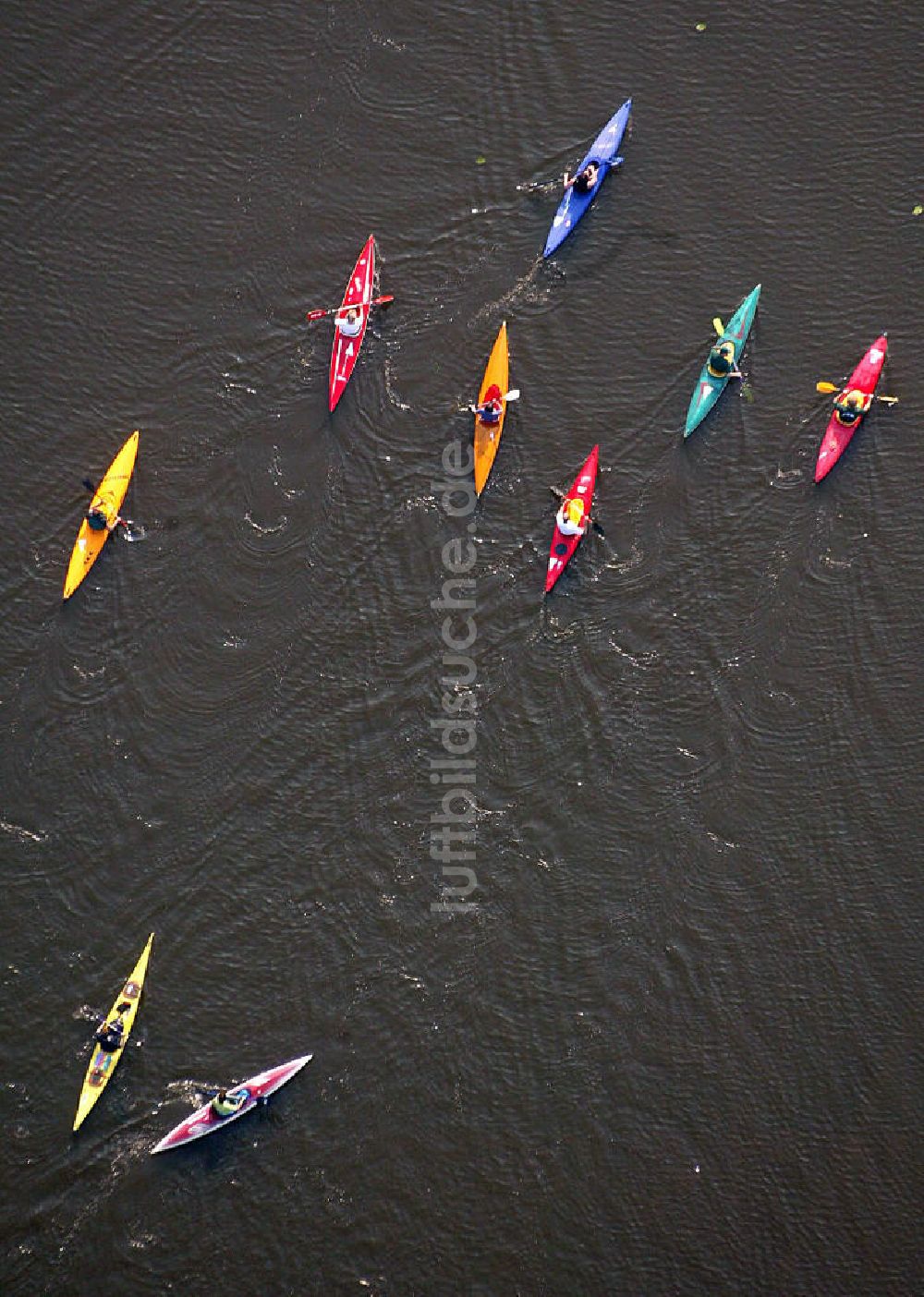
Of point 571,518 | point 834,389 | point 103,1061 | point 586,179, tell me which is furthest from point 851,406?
point 103,1061

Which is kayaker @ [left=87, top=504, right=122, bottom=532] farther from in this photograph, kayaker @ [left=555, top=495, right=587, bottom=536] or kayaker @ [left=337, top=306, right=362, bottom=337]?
kayaker @ [left=555, top=495, right=587, bottom=536]

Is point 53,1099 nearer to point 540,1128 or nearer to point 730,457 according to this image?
point 540,1128

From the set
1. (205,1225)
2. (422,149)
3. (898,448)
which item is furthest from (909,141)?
(205,1225)

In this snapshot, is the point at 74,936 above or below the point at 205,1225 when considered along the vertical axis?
above

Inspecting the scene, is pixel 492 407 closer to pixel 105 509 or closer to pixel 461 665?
pixel 461 665

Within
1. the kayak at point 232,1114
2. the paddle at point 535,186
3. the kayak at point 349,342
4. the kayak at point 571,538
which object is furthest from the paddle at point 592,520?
the kayak at point 232,1114

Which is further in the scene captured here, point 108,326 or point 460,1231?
point 108,326

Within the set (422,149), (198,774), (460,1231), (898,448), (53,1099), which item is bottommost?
(460,1231)

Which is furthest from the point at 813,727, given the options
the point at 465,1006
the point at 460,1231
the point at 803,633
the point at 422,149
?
the point at 422,149
